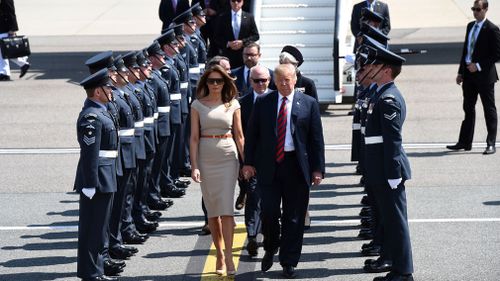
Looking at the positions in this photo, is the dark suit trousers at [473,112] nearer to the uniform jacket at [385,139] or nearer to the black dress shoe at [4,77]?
the uniform jacket at [385,139]

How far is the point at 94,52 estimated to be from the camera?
28.0 meters

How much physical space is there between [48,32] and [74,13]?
3343 millimetres

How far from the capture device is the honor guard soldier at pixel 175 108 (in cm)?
1427

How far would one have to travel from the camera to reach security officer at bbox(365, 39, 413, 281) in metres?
10.6

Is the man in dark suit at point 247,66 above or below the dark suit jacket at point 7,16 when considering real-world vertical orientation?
above

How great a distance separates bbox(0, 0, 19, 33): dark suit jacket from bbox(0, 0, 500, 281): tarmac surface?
3.73 ft

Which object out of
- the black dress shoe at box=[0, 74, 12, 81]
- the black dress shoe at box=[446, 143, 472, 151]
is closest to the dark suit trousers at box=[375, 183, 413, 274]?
the black dress shoe at box=[446, 143, 472, 151]

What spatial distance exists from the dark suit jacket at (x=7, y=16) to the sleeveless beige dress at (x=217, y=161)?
41.4 feet

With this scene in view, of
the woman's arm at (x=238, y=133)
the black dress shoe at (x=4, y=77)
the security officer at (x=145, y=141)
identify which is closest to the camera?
the woman's arm at (x=238, y=133)

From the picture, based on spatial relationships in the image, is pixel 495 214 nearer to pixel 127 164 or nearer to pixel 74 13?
pixel 127 164

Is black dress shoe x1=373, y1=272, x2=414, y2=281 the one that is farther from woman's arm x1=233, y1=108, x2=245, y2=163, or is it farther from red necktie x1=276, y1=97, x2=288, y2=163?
woman's arm x1=233, y1=108, x2=245, y2=163

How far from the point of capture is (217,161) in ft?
37.3

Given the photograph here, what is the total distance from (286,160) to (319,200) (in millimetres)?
3281

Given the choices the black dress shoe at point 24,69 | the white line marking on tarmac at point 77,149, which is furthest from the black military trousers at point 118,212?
the black dress shoe at point 24,69
